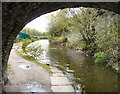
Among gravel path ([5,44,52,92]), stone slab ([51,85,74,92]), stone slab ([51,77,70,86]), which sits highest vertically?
gravel path ([5,44,52,92])

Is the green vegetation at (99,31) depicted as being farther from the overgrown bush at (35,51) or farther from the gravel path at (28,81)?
the gravel path at (28,81)

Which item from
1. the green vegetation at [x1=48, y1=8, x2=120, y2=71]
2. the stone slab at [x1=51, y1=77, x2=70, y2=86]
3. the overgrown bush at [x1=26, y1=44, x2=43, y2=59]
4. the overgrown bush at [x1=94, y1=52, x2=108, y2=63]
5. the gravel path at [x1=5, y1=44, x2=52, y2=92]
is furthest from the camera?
the overgrown bush at [x1=26, y1=44, x2=43, y2=59]

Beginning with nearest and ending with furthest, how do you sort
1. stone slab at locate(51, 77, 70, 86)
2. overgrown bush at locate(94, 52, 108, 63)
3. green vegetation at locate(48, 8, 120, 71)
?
stone slab at locate(51, 77, 70, 86) < green vegetation at locate(48, 8, 120, 71) < overgrown bush at locate(94, 52, 108, 63)

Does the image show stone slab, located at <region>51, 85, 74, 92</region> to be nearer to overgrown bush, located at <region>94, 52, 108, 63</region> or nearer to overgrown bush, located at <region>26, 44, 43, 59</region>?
overgrown bush, located at <region>94, 52, 108, 63</region>

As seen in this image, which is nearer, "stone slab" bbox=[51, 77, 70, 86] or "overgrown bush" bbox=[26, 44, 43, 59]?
"stone slab" bbox=[51, 77, 70, 86]

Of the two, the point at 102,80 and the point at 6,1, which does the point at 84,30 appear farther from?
the point at 6,1

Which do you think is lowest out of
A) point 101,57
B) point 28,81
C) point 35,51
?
point 28,81

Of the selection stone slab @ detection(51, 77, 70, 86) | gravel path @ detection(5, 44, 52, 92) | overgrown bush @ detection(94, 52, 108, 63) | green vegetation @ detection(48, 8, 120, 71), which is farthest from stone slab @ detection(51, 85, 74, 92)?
overgrown bush @ detection(94, 52, 108, 63)

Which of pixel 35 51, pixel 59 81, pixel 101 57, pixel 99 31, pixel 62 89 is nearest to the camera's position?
pixel 62 89

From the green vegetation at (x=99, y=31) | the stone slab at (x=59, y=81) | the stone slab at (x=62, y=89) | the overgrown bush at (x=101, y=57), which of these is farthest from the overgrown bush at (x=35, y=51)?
the stone slab at (x=62, y=89)

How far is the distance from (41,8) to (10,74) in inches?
169

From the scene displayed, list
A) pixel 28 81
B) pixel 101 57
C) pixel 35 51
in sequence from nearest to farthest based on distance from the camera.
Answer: pixel 28 81 < pixel 101 57 < pixel 35 51

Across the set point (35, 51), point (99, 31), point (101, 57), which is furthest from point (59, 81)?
point (35, 51)

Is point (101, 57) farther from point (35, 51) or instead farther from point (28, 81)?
point (28, 81)
